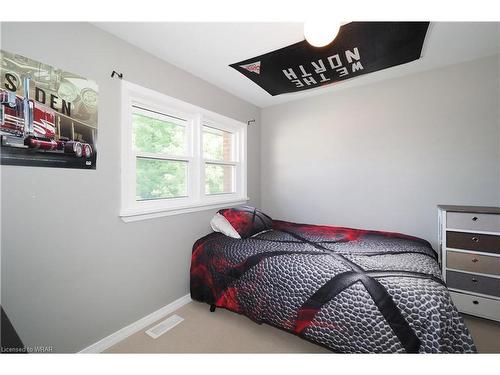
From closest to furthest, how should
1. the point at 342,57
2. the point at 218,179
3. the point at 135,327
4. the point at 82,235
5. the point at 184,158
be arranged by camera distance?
the point at 82,235 < the point at 135,327 < the point at 342,57 < the point at 184,158 < the point at 218,179

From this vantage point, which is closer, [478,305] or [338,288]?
[338,288]

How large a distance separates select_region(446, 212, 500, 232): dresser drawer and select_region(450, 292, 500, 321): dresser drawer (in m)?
0.59

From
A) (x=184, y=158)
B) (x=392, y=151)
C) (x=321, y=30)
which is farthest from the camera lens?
(x=392, y=151)

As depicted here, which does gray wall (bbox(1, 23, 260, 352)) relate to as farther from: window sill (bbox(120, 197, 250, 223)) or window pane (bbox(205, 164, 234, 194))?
window pane (bbox(205, 164, 234, 194))

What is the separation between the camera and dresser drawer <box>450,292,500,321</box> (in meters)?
1.71

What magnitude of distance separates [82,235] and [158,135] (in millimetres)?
1097

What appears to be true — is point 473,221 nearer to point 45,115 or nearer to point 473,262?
point 473,262

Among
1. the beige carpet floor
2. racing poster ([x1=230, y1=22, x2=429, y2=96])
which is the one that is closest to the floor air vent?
the beige carpet floor

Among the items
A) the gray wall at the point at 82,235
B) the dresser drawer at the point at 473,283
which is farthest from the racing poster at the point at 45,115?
the dresser drawer at the point at 473,283

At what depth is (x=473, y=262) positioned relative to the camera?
1.77m

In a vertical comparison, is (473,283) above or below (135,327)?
above

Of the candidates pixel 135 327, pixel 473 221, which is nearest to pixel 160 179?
pixel 135 327

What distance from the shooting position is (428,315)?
1067mm

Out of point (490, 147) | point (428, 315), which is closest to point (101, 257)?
point (428, 315)
